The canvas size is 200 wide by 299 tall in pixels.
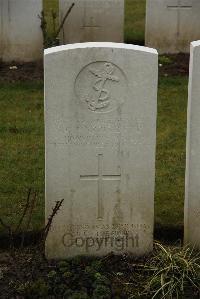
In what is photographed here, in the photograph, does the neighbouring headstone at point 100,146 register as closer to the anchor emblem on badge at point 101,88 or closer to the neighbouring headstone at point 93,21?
the anchor emblem on badge at point 101,88

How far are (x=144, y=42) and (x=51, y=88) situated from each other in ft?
22.5

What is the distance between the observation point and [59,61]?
5.24m

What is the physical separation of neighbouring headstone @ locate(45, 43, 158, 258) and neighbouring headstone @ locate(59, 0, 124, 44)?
19.6 feet

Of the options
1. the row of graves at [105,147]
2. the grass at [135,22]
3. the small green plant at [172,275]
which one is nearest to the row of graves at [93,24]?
the grass at [135,22]

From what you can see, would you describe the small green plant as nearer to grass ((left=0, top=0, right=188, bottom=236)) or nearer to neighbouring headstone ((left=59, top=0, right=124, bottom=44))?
grass ((left=0, top=0, right=188, bottom=236))

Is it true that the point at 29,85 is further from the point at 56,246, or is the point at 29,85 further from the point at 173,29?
the point at 56,246

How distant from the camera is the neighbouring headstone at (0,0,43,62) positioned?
10.7m

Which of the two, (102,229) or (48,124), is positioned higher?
(48,124)

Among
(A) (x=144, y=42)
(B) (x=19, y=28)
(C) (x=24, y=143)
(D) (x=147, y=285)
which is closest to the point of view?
(D) (x=147, y=285)

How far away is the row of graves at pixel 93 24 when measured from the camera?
35.4 ft

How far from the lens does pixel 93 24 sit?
1129 centimetres

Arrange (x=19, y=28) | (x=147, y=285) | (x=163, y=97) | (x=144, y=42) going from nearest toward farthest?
(x=147, y=285) < (x=163, y=97) < (x=19, y=28) < (x=144, y=42)

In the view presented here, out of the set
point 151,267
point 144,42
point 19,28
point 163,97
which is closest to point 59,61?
point 151,267

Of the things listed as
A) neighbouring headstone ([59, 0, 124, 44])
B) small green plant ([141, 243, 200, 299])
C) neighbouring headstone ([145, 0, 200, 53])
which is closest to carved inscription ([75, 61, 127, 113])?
small green plant ([141, 243, 200, 299])
